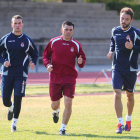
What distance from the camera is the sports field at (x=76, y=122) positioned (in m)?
6.10

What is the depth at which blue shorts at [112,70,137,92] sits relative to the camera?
658 cm

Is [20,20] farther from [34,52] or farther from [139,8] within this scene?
[139,8]

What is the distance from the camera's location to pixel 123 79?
22.0 feet

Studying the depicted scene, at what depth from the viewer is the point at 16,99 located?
669cm

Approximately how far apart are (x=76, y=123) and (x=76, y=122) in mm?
106

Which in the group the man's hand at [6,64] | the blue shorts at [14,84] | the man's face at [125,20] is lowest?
the blue shorts at [14,84]

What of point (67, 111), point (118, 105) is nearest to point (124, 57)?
point (118, 105)

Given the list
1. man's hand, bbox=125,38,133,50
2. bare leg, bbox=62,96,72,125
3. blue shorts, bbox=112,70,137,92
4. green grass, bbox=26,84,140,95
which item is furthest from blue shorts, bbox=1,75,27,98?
green grass, bbox=26,84,140,95

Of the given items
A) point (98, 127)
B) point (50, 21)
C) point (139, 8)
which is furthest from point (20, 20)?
point (139, 8)

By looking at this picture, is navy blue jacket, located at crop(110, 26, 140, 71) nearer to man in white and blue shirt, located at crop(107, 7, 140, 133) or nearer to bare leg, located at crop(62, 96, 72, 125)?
man in white and blue shirt, located at crop(107, 7, 140, 133)

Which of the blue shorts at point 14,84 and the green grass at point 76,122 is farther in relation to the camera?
the blue shorts at point 14,84

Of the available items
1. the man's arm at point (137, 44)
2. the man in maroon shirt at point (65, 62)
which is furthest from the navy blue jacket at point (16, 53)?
the man's arm at point (137, 44)

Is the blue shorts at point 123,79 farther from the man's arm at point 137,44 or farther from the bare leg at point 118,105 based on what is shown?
the man's arm at point 137,44

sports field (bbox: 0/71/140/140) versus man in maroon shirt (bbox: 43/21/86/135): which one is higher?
man in maroon shirt (bbox: 43/21/86/135)
